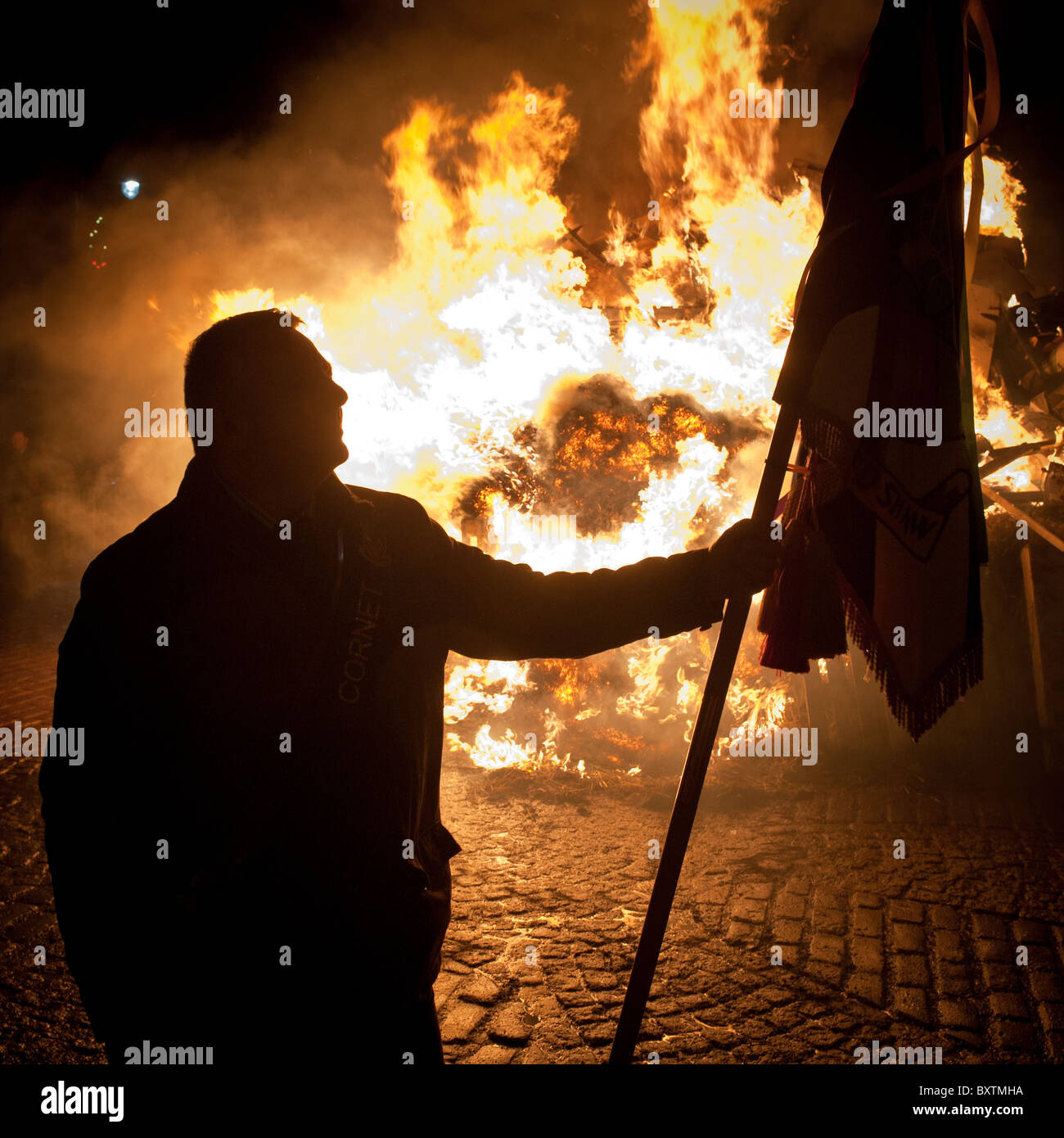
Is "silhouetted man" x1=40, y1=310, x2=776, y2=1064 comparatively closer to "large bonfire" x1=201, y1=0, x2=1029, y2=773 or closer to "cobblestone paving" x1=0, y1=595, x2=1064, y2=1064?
"cobblestone paving" x1=0, y1=595, x2=1064, y2=1064

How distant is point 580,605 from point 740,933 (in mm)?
3515

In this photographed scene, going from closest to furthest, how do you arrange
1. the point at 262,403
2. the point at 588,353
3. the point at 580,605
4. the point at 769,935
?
the point at 262,403, the point at 580,605, the point at 769,935, the point at 588,353

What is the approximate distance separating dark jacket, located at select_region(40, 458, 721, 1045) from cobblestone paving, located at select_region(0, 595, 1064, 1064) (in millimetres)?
2191

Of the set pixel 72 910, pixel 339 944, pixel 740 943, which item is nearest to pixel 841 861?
pixel 740 943

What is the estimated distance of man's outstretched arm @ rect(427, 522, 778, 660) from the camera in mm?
2240

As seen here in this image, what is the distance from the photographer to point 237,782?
175 cm

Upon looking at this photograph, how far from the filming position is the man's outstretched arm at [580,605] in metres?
2.24

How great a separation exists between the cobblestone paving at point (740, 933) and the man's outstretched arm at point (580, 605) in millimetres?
2541

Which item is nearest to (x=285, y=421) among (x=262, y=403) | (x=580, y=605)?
(x=262, y=403)

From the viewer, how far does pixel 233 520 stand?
6.24ft

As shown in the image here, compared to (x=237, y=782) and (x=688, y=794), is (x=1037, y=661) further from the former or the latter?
(x=237, y=782)

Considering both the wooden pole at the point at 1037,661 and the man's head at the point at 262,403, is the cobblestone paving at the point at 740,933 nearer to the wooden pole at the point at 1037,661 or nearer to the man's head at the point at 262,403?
the wooden pole at the point at 1037,661

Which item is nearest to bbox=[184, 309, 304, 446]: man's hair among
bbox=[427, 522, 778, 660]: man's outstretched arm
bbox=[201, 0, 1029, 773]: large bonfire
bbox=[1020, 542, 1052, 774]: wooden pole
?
bbox=[427, 522, 778, 660]: man's outstretched arm

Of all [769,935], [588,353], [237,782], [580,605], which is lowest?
[769,935]
